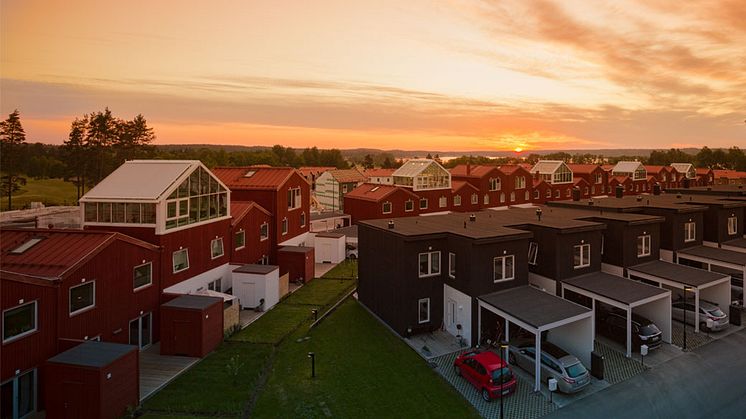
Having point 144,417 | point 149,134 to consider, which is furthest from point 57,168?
point 144,417

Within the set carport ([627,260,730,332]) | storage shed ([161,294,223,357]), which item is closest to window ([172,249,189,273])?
storage shed ([161,294,223,357])

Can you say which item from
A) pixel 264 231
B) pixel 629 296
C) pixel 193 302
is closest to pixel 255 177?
pixel 264 231

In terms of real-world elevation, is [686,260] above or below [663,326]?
above

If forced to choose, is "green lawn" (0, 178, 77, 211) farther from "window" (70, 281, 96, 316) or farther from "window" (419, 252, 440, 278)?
"window" (419, 252, 440, 278)

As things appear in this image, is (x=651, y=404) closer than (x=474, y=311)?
Yes

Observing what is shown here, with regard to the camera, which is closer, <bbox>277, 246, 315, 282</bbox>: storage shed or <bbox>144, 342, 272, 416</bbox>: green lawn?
<bbox>144, 342, 272, 416</bbox>: green lawn

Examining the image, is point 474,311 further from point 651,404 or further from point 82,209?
point 82,209
